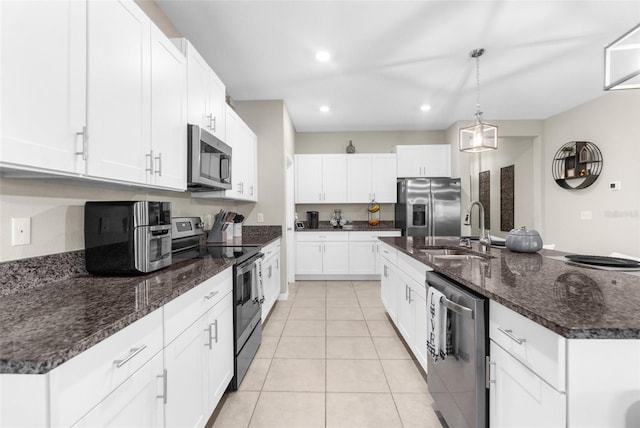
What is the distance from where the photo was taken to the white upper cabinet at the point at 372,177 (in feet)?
17.7

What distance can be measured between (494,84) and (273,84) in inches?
110

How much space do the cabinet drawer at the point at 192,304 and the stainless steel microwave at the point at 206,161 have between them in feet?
2.40

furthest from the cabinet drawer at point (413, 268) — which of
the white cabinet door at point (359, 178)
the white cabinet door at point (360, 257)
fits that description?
the white cabinet door at point (359, 178)

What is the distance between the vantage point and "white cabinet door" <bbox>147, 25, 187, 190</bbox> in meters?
1.61

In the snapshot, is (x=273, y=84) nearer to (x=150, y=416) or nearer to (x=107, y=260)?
(x=107, y=260)

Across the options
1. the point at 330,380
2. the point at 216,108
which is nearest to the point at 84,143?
the point at 216,108

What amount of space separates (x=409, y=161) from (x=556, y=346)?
4.80 metres

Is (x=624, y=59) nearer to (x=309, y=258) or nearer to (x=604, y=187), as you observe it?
(x=604, y=187)

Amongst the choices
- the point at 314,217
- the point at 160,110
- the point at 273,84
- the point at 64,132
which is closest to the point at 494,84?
the point at 273,84

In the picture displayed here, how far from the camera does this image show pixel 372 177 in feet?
17.7

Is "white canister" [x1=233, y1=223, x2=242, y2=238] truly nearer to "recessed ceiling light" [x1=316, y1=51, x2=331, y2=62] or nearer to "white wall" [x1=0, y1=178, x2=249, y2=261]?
"white wall" [x1=0, y1=178, x2=249, y2=261]

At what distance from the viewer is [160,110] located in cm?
167

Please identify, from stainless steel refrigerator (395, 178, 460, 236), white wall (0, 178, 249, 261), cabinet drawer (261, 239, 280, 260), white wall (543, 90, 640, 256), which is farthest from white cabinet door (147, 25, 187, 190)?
white wall (543, 90, 640, 256)

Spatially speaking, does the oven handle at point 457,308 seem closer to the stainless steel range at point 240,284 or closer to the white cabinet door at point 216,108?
the stainless steel range at point 240,284
